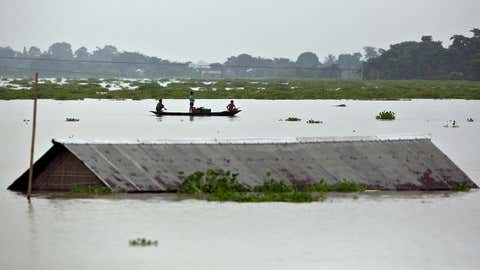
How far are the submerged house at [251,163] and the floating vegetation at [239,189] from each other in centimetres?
18

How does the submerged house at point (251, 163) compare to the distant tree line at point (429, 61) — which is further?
the distant tree line at point (429, 61)

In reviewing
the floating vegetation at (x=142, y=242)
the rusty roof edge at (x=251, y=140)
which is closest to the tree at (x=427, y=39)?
the rusty roof edge at (x=251, y=140)

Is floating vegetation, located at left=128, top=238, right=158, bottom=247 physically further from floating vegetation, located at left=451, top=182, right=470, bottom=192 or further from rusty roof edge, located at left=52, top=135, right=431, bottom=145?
floating vegetation, located at left=451, top=182, right=470, bottom=192

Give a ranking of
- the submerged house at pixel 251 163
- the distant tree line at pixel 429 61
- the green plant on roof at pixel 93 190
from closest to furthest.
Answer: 1. the green plant on roof at pixel 93 190
2. the submerged house at pixel 251 163
3. the distant tree line at pixel 429 61

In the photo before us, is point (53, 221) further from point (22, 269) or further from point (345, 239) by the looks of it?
point (345, 239)

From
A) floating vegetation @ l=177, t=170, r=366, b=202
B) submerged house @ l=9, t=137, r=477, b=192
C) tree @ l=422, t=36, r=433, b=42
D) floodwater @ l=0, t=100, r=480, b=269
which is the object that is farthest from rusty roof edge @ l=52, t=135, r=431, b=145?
tree @ l=422, t=36, r=433, b=42


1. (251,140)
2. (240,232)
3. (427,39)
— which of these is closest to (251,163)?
(251,140)

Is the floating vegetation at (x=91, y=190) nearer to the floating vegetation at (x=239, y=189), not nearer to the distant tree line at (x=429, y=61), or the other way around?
the floating vegetation at (x=239, y=189)

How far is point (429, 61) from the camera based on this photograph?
6407 inches

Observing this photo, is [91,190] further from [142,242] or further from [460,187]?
[460,187]

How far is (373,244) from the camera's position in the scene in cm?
1855

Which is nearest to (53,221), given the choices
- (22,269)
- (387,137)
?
(22,269)

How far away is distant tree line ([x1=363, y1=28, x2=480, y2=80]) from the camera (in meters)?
154

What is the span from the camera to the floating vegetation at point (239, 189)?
22.4 m
